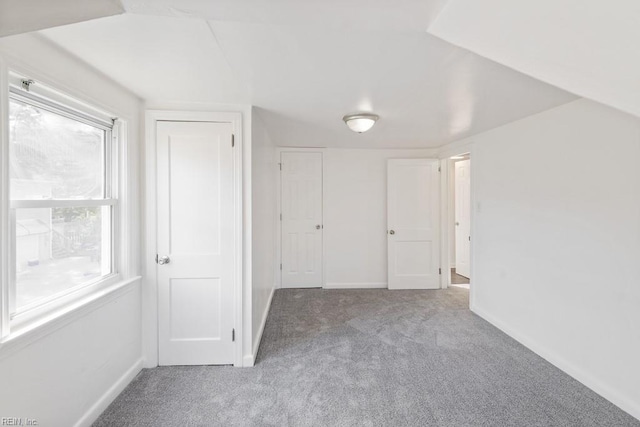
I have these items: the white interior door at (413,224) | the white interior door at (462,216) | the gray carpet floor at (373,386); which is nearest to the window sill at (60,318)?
the gray carpet floor at (373,386)

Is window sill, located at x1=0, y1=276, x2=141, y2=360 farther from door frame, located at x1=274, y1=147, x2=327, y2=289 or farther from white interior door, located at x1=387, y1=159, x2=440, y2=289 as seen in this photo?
white interior door, located at x1=387, y1=159, x2=440, y2=289

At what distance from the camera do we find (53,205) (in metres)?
1.43

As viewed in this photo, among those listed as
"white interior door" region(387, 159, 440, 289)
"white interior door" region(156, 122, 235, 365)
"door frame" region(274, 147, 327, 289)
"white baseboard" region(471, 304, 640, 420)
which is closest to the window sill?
"white interior door" region(156, 122, 235, 365)

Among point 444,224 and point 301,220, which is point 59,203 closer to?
point 301,220

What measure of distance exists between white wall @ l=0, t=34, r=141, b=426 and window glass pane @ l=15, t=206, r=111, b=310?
0.56 ft

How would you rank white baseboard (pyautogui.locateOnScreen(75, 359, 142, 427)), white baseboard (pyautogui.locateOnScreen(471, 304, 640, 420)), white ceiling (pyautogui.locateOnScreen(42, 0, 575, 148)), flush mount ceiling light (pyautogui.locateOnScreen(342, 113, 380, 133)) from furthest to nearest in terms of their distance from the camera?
1. flush mount ceiling light (pyautogui.locateOnScreen(342, 113, 380, 133))
2. white baseboard (pyautogui.locateOnScreen(471, 304, 640, 420))
3. white baseboard (pyautogui.locateOnScreen(75, 359, 142, 427))
4. white ceiling (pyautogui.locateOnScreen(42, 0, 575, 148))

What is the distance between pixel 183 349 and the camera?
7.24 ft

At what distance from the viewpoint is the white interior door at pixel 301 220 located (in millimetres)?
4113

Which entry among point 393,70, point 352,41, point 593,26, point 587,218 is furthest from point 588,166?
point 352,41

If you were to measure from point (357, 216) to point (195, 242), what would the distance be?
260 centimetres

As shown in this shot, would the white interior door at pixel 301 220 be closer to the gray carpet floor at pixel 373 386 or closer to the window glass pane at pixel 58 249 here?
the gray carpet floor at pixel 373 386

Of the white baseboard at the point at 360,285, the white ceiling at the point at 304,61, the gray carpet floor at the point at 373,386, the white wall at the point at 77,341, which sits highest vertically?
the white ceiling at the point at 304,61

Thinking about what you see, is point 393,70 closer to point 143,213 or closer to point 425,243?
point 143,213

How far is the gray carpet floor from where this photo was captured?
167 cm
